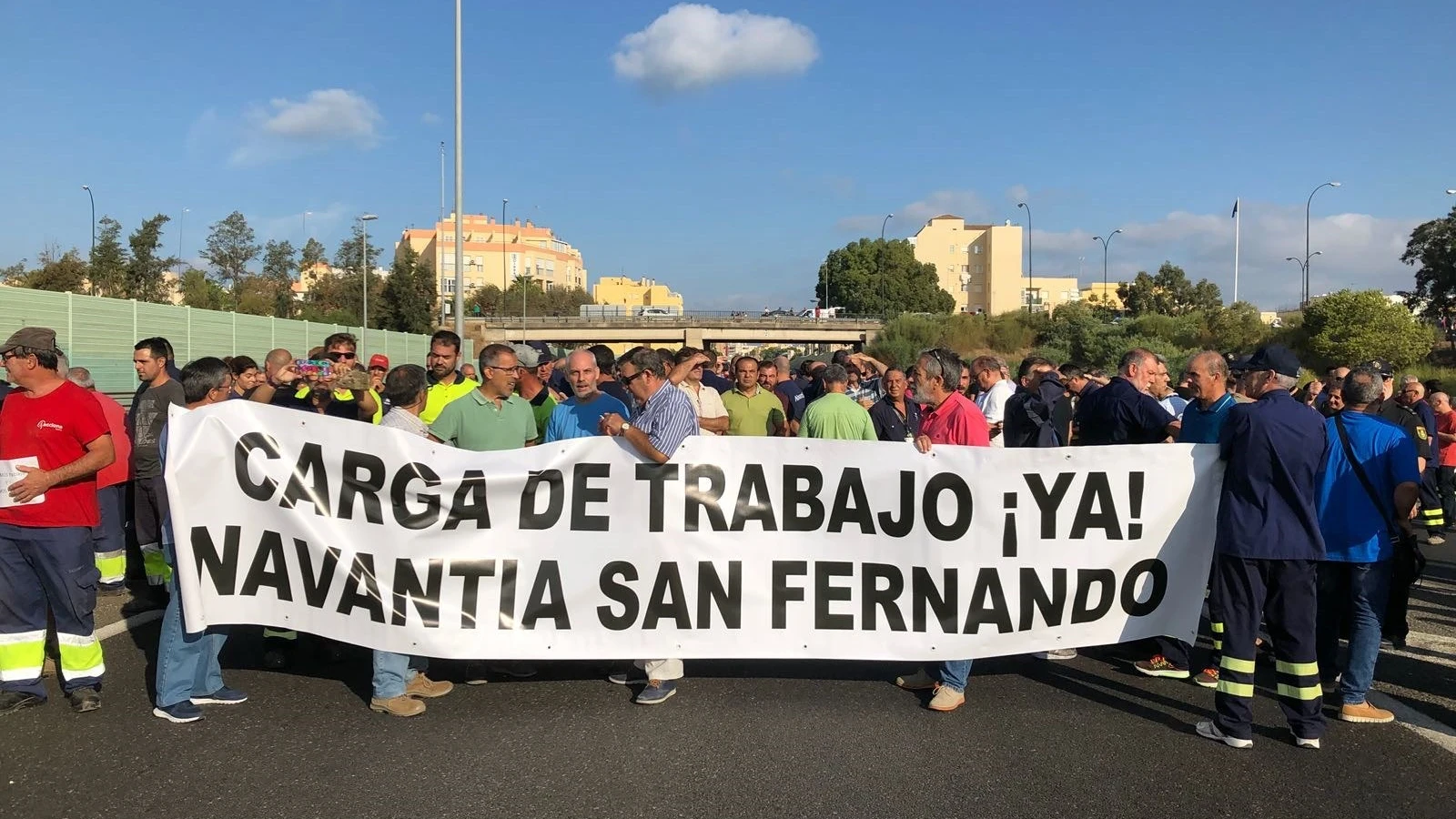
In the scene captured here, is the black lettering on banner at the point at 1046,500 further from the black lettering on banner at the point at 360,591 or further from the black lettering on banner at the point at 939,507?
the black lettering on banner at the point at 360,591

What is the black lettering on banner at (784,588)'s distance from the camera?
5472 mm

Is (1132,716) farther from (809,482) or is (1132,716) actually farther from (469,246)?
(469,246)

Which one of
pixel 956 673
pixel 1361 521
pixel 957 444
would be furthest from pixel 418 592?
pixel 1361 521

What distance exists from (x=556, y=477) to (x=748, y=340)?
7591cm

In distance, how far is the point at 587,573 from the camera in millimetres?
5426

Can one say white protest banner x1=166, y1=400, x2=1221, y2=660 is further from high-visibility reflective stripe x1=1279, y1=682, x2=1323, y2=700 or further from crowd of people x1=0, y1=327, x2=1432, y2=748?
high-visibility reflective stripe x1=1279, y1=682, x2=1323, y2=700

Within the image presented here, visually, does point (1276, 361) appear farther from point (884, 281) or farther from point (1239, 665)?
point (884, 281)

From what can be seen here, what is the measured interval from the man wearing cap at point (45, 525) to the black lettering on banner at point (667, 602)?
272cm

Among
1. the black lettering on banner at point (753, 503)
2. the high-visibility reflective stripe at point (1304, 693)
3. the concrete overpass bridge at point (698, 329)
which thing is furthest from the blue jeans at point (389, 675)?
the concrete overpass bridge at point (698, 329)

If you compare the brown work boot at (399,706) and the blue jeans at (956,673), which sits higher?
the blue jeans at (956,673)

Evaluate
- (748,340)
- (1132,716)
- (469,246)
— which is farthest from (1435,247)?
(469,246)

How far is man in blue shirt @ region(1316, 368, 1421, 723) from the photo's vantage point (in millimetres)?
5191

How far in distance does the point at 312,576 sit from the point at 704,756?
7.12ft

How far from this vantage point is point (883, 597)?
5488 millimetres
